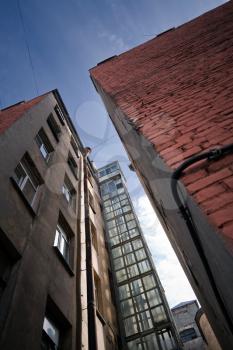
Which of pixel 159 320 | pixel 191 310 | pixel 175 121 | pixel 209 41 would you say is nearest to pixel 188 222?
pixel 175 121

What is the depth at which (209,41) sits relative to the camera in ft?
11.9

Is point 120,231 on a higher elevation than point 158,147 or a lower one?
higher

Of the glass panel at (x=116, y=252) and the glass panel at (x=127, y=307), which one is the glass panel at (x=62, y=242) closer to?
the glass panel at (x=127, y=307)

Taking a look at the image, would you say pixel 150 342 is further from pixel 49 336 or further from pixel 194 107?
pixel 194 107

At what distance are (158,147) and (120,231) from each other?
13.5m

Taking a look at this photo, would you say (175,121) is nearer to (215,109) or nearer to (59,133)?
(215,109)

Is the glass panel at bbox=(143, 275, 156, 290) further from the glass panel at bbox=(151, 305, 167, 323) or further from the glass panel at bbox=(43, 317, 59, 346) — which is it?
the glass panel at bbox=(43, 317, 59, 346)

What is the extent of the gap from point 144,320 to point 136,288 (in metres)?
1.48

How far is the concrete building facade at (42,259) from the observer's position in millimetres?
4398

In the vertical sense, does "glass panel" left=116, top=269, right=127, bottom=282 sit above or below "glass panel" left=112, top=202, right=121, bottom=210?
below

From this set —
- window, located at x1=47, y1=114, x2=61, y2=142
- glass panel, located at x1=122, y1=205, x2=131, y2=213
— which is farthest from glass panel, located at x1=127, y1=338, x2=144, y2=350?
window, located at x1=47, y1=114, x2=61, y2=142

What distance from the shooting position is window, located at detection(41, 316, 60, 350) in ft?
15.9

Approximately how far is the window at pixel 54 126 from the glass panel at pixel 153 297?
7.76 m

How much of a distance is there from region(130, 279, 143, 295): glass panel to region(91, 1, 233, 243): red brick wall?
9.44 m
